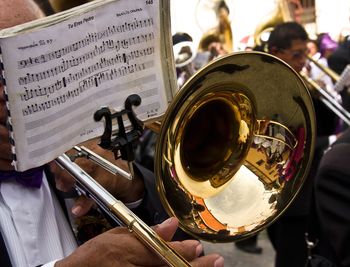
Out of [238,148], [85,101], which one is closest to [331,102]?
[238,148]

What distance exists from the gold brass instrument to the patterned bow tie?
10 centimetres

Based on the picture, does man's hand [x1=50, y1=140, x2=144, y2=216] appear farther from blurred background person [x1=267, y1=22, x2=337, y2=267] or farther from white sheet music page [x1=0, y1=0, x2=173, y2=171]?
blurred background person [x1=267, y1=22, x2=337, y2=267]

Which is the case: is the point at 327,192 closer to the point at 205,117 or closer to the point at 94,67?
the point at 205,117

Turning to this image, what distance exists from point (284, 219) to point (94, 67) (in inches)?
99.4

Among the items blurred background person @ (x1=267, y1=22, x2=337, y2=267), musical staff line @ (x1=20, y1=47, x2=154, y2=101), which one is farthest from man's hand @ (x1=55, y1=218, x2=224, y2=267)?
blurred background person @ (x1=267, y1=22, x2=337, y2=267)

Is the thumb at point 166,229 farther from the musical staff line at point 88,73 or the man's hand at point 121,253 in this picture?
the musical staff line at point 88,73

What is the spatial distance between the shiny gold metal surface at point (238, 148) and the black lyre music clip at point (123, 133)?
0.13m

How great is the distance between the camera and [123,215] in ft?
4.00

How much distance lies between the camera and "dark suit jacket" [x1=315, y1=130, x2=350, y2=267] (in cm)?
195

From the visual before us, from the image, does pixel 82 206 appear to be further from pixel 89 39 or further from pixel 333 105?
pixel 333 105

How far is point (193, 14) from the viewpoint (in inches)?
328

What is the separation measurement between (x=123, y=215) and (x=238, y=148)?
0.57 metres

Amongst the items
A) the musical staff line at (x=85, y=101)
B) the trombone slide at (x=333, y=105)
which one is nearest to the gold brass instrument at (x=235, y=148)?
the musical staff line at (x=85, y=101)

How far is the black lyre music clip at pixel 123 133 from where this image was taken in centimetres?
120
